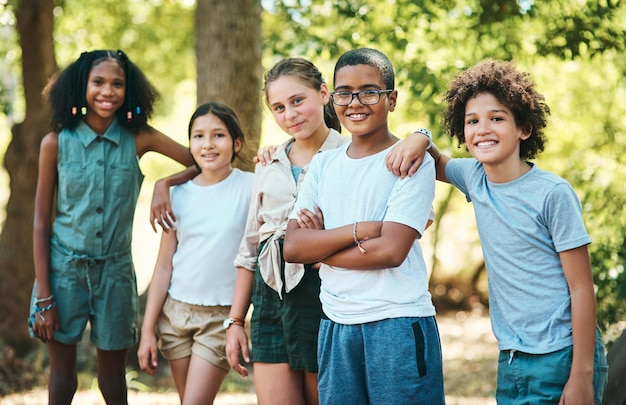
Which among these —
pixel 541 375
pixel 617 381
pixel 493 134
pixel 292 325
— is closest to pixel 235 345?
pixel 292 325

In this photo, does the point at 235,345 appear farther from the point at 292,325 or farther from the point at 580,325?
the point at 580,325

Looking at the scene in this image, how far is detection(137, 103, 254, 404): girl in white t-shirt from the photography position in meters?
3.36

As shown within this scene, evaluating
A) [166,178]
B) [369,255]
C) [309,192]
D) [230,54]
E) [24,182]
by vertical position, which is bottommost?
[369,255]

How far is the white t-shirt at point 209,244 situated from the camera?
133 inches

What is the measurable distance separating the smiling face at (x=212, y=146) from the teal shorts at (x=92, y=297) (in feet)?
2.15

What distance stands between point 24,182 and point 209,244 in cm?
387

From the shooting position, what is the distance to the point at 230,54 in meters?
5.67

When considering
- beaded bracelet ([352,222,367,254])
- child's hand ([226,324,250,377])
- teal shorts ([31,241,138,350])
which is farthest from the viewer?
teal shorts ([31,241,138,350])

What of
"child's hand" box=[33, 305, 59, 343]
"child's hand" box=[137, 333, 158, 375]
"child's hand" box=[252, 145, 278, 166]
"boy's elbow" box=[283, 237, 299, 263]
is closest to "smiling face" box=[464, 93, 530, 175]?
"boy's elbow" box=[283, 237, 299, 263]

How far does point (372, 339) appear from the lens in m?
2.56

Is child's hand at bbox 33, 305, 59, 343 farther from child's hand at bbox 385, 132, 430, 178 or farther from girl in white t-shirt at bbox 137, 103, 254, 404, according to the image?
child's hand at bbox 385, 132, 430, 178

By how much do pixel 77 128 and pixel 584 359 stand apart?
2.55 meters

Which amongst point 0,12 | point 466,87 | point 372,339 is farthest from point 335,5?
point 372,339

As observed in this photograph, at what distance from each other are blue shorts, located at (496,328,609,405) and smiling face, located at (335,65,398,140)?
0.96 m
